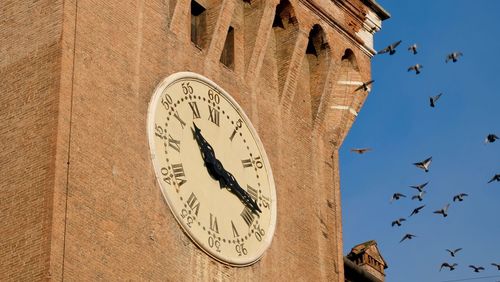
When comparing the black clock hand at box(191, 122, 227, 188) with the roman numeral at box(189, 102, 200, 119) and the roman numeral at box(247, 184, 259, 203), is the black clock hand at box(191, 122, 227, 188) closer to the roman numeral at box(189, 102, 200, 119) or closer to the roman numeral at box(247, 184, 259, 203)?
the roman numeral at box(189, 102, 200, 119)

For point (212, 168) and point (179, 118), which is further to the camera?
point (212, 168)

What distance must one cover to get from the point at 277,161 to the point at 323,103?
76.0 inches

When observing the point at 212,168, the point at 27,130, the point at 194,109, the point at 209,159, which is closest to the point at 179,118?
the point at 194,109

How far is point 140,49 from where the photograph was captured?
20250mm

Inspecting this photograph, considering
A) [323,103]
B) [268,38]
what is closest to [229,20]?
[268,38]

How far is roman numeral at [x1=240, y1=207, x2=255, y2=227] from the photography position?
20969mm

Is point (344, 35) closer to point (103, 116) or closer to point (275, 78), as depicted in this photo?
point (275, 78)

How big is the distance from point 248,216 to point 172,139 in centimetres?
158

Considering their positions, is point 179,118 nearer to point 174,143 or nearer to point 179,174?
point 174,143

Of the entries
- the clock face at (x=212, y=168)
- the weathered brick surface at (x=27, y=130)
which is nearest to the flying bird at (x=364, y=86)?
the clock face at (x=212, y=168)

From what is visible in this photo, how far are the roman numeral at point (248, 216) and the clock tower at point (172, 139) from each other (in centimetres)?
2

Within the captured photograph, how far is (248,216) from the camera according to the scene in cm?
2106

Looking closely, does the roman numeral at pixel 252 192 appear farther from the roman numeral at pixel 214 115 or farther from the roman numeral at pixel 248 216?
the roman numeral at pixel 214 115

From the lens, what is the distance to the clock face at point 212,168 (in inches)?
787
